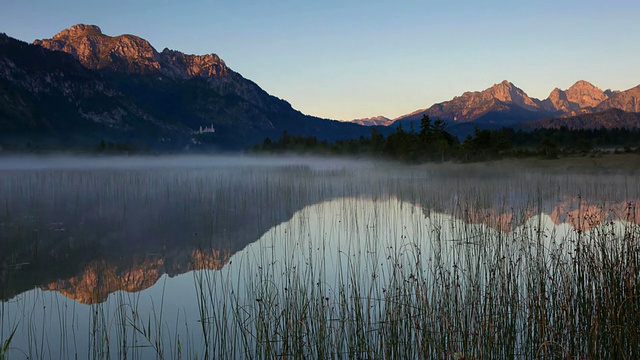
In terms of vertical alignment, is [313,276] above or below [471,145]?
below

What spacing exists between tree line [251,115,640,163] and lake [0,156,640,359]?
3439 centimetres

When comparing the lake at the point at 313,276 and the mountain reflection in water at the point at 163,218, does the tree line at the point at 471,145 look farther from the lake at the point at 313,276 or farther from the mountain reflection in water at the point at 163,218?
the lake at the point at 313,276

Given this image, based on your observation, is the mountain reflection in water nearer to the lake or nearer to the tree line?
the lake

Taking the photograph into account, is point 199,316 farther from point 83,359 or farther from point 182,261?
point 182,261

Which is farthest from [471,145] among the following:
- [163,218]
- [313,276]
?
[313,276]

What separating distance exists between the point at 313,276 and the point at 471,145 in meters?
56.8

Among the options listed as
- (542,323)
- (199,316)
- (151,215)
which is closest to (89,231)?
(151,215)

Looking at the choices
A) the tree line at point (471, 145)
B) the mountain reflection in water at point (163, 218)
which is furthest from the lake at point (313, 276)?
the tree line at point (471, 145)

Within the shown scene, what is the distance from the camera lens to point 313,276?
7.50m

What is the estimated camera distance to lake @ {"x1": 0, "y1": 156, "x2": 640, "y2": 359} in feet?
18.1

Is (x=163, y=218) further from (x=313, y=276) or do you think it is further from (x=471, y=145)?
(x=471, y=145)

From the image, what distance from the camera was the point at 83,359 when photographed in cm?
569

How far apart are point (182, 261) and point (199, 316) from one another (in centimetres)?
354

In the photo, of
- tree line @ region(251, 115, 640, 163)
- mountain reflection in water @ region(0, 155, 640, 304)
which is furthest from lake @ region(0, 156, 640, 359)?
tree line @ region(251, 115, 640, 163)
